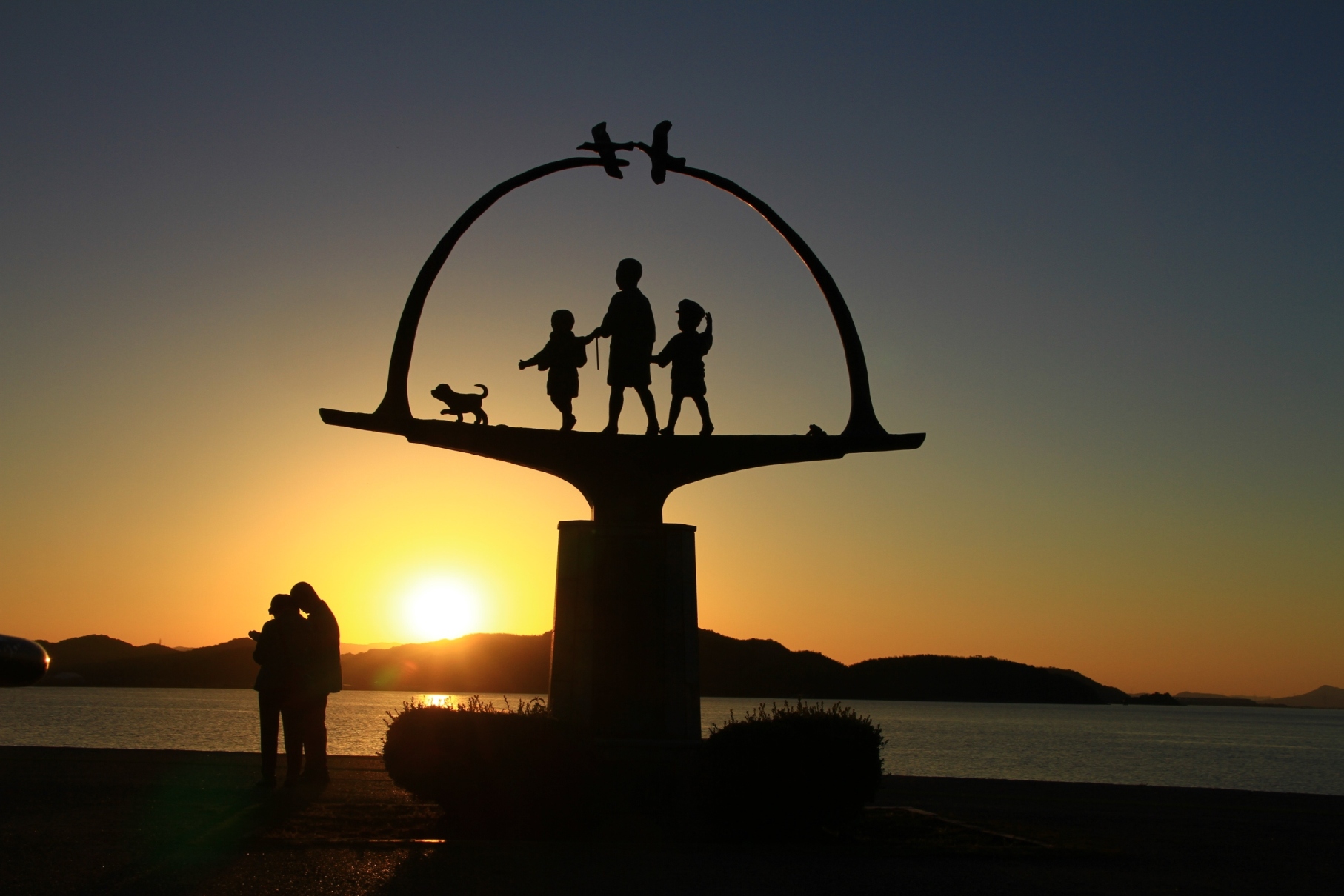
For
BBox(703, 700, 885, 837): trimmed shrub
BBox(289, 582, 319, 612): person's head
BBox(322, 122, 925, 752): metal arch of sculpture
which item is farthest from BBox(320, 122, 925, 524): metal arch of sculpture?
BBox(703, 700, 885, 837): trimmed shrub

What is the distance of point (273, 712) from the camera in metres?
13.0

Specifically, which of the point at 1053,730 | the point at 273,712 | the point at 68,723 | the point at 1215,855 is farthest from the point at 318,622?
the point at 1053,730

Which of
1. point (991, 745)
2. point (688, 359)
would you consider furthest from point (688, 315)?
point (991, 745)

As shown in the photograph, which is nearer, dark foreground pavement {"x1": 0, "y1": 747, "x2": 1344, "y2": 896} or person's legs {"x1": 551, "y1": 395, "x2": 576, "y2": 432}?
dark foreground pavement {"x1": 0, "y1": 747, "x2": 1344, "y2": 896}

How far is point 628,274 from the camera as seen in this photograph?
15008 millimetres

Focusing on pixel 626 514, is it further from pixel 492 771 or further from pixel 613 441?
pixel 492 771

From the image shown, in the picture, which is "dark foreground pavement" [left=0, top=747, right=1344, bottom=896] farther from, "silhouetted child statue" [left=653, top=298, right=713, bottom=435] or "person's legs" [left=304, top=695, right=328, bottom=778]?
"silhouetted child statue" [left=653, top=298, right=713, bottom=435]

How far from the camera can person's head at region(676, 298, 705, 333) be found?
1484cm

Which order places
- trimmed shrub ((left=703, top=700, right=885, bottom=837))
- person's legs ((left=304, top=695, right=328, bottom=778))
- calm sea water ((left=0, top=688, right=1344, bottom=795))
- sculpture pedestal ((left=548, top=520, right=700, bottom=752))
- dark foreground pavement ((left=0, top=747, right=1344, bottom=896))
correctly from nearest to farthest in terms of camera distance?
dark foreground pavement ((left=0, top=747, right=1344, bottom=896)), trimmed shrub ((left=703, top=700, right=885, bottom=837)), person's legs ((left=304, top=695, right=328, bottom=778)), sculpture pedestal ((left=548, top=520, right=700, bottom=752)), calm sea water ((left=0, top=688, right=1344, bottom=795))

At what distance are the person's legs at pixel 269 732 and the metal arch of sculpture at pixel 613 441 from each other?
3108 mm

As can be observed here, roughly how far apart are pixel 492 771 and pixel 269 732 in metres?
3.88

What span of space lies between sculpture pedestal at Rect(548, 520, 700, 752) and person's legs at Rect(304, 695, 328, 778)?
2.51 meters

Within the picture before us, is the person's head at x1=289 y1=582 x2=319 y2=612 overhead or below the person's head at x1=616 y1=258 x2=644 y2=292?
below

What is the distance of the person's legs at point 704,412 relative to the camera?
1473 centimetres
